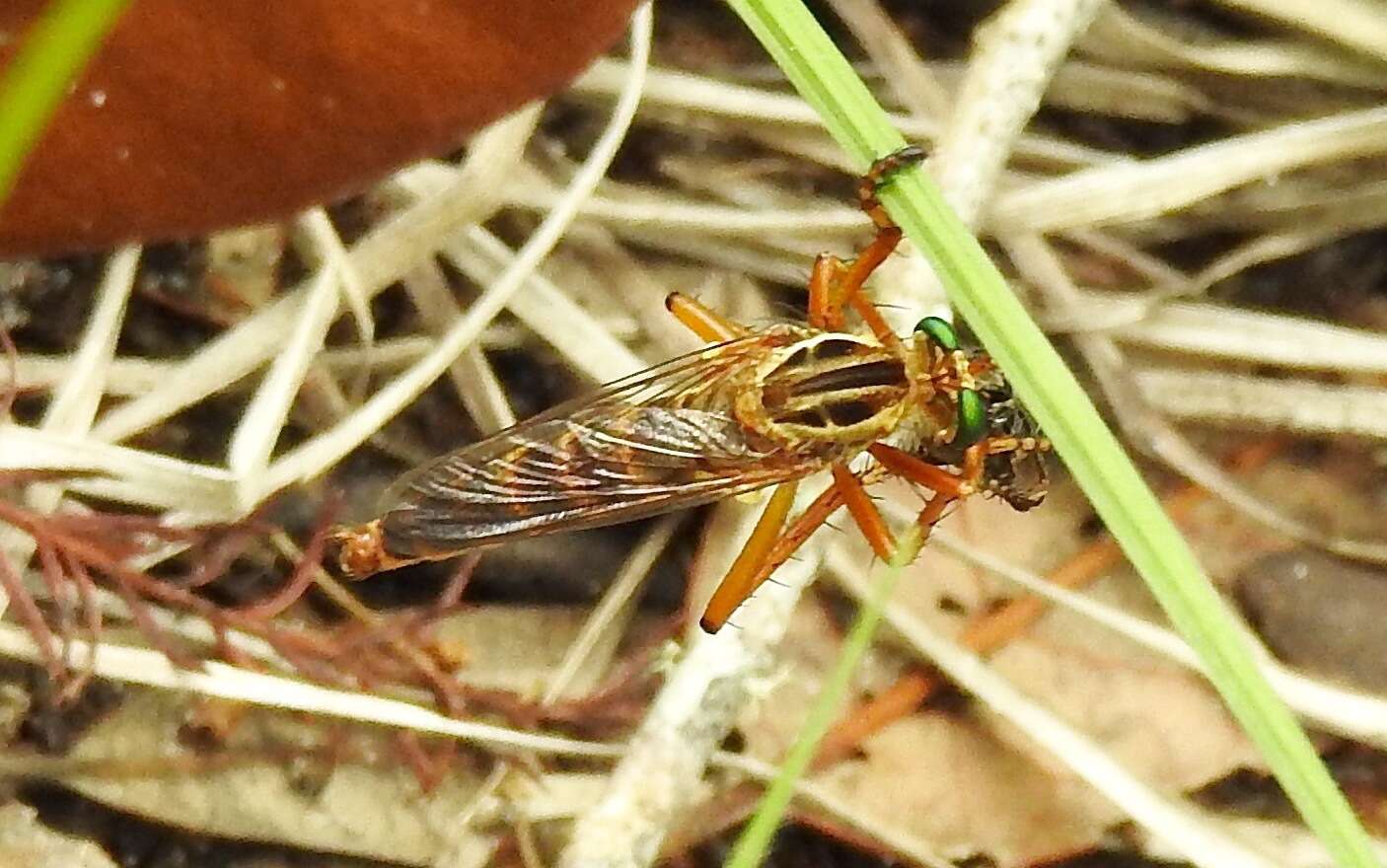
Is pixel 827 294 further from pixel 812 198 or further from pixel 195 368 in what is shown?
pixel 195 368

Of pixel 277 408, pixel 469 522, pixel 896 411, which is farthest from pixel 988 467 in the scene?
pixel 277 408

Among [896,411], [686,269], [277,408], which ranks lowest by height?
[277,408]

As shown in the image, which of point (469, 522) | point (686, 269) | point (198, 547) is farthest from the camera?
point (686, 269)

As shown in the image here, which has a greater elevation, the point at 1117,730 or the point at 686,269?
the point at 686,269

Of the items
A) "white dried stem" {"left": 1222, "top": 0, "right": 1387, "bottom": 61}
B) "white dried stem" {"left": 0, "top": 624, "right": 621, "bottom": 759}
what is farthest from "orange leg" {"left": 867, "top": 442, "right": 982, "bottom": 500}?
"white dried stem" {"left": 1222, "top": 0, "right": 1387, "bottom": 61}

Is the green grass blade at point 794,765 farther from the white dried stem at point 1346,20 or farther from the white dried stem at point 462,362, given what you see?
the white dried stem at point 1346,20

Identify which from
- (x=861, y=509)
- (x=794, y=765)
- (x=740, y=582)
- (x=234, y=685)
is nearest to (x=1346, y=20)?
(x=861, y=509)

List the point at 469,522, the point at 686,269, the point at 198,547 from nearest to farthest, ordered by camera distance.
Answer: the point at 469,522 < the point at 198,547 < the point at 686,269

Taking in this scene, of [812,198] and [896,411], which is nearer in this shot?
[896,411]
